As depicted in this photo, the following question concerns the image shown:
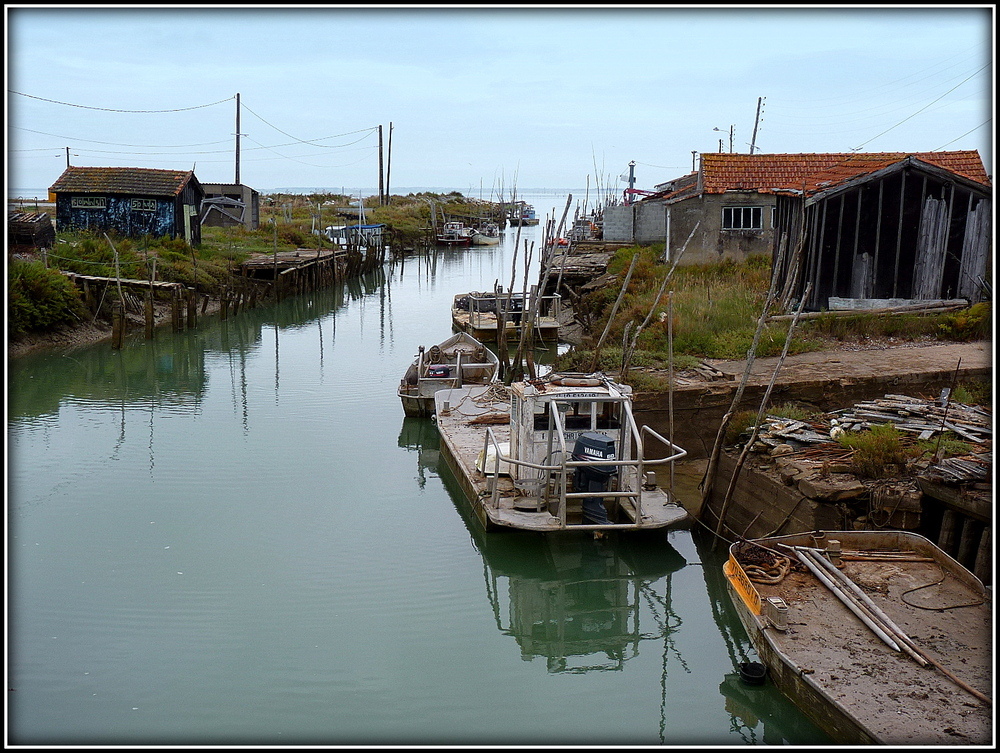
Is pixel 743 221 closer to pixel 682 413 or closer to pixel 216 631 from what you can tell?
pixel 682 413

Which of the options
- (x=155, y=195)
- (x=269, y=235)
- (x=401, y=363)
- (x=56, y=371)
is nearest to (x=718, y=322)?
(x=401, y=363)

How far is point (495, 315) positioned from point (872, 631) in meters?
21.7

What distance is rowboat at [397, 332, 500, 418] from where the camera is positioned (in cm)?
1962

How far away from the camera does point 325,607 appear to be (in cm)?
1122

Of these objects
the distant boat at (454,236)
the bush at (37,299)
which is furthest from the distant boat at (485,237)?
the bush at (37,299)

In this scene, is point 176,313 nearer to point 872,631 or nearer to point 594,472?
point 594,472

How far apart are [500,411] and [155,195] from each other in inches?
1021

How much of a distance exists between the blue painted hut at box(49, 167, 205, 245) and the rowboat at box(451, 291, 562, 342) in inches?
554

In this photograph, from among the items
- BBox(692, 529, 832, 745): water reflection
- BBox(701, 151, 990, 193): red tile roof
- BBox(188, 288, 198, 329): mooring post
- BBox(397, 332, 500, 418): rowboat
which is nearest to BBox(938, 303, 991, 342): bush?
BBox(397, 332, 500, 418): rowboat

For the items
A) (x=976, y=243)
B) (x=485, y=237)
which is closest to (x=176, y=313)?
(x=976, y=243)

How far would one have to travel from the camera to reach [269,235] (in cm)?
4981

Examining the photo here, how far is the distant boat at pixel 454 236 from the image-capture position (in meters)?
73.1

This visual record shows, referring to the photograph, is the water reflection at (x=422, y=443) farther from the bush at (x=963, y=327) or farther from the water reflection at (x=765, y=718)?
the bush at (x=963, y=327)

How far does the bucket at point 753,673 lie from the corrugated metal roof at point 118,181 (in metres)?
34.3
